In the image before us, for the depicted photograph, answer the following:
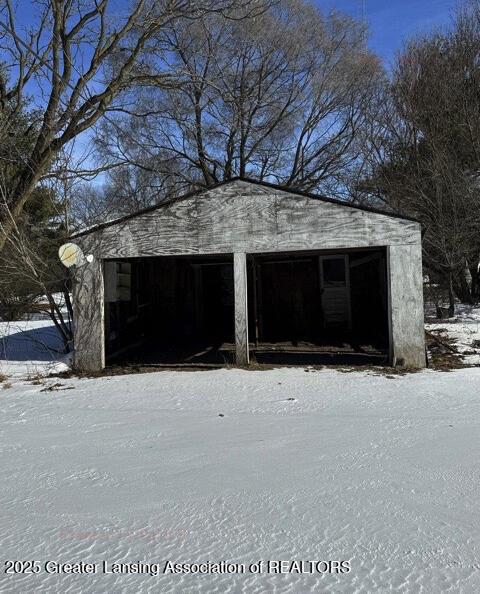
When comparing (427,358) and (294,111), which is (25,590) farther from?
(294,111)

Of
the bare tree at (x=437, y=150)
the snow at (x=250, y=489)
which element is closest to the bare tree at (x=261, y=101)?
the bare tree at (x=437, y=150)

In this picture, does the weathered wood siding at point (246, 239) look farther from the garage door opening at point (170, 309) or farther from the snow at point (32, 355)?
the garage door opening at point (170, 309)

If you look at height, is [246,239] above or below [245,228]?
below

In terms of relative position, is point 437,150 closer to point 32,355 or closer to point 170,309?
point 170,309

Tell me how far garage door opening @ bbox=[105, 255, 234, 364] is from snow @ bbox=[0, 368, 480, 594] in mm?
5036

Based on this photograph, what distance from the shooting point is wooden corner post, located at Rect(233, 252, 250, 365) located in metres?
9.84

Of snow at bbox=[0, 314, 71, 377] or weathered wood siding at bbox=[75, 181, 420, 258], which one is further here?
snow at bbox=[0, 314, 71, 377]

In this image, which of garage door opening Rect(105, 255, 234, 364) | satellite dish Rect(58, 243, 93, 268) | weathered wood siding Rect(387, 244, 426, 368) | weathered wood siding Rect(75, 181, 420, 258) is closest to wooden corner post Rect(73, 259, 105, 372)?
satellite dish Rect(58, 243, 93, 268)

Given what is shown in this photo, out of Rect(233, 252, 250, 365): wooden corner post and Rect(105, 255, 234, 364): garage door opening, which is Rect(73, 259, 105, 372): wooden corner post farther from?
Rect(233, 252, 250, 365): wooden corner post

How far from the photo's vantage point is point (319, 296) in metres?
15.7

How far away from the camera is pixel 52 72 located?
48.9 ft

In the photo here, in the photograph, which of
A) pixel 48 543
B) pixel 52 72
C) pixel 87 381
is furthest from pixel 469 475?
pixel 52 72

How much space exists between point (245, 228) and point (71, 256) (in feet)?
11.0

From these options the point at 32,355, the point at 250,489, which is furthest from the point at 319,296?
the point at 250,489
